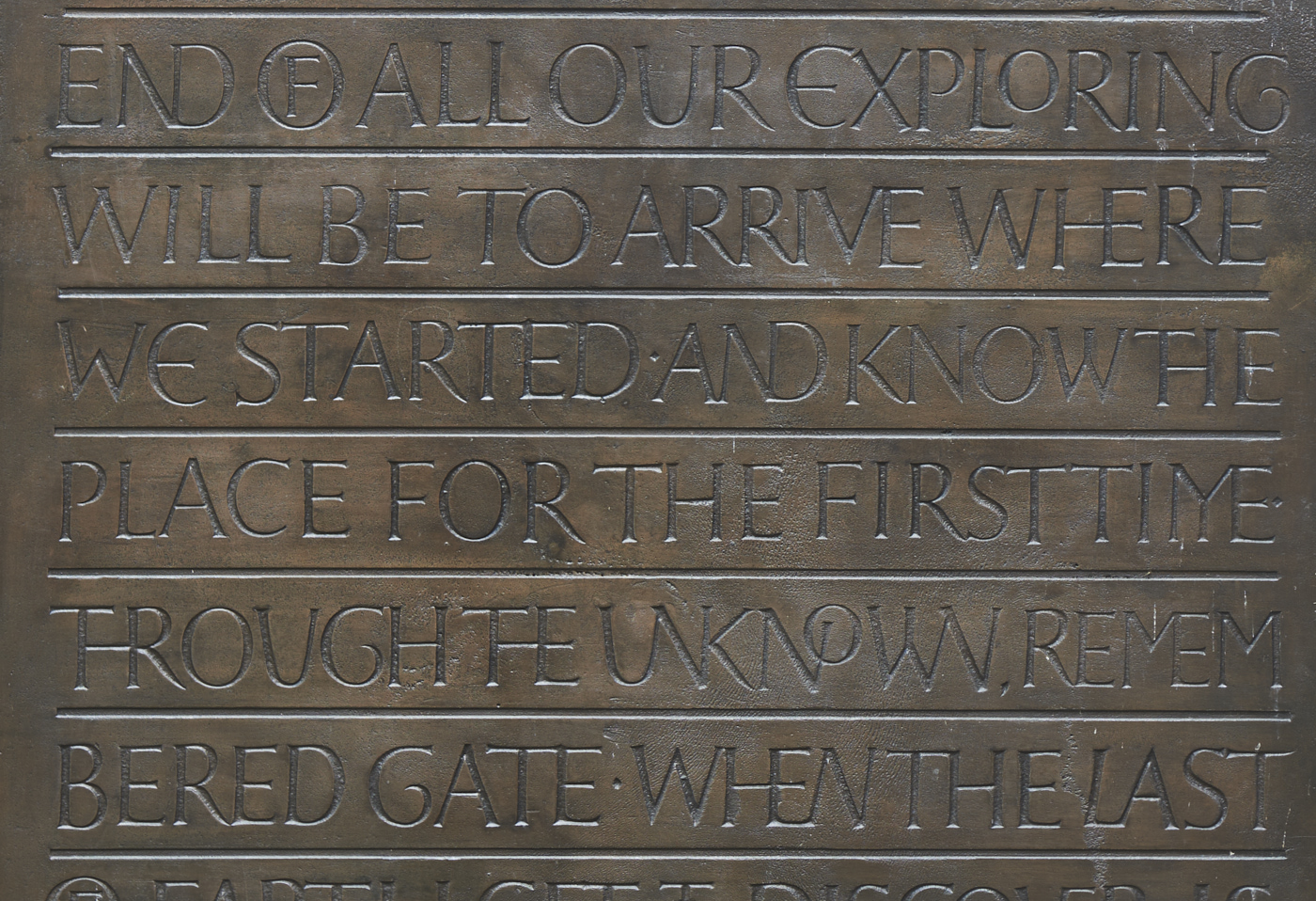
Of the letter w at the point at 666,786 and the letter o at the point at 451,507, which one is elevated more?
the letter o at the point at 451,507

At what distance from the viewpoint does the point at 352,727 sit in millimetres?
3648

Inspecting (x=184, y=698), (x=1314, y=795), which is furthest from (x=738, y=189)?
(x=1314, y=795)

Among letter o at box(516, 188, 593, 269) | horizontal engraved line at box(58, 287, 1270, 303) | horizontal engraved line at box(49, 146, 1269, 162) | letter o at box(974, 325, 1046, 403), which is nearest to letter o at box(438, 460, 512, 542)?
horizontal engraved line at box(58, 287, 1270, 303)

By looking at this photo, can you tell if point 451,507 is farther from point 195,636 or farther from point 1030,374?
point 1030,374

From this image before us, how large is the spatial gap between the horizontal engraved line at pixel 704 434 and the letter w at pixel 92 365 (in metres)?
0.12

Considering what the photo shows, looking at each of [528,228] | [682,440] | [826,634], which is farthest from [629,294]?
[826,634]

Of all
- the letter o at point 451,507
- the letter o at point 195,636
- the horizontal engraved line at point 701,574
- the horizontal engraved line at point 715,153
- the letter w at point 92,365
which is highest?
the horizontal engraved line at point 715,153

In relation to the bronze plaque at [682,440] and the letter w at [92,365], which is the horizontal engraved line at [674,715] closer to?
the bronze plaque at [682,440]

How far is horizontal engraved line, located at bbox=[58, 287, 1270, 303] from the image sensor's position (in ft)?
12.0

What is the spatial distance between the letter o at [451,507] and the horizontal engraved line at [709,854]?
36.2 inches

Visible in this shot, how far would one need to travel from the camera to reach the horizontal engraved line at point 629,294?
3.65m

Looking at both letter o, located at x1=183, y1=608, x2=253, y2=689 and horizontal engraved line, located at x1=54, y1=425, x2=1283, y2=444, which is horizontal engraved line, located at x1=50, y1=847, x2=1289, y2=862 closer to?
letter o, located at x1=183, y1=608, x2=253, y2=689

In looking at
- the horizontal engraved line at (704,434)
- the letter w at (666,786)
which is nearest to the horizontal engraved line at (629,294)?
the horizontal engraved line at (704,434)

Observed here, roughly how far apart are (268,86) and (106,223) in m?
0.62
